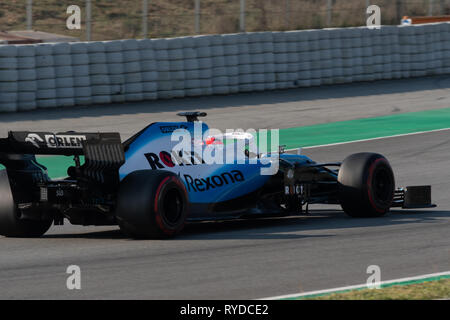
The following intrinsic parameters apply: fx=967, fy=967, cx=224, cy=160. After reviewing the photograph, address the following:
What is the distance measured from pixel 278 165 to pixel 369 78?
14.8 metres

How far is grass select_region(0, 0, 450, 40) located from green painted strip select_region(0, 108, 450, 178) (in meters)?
4.31

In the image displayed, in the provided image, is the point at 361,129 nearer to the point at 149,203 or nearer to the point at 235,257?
the point at 149,203

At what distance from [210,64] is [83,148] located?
1315 centimetres

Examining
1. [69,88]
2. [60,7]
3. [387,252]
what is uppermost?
[60,7]

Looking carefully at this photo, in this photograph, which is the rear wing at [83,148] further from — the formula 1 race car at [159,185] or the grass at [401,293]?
the grass at [401,293]

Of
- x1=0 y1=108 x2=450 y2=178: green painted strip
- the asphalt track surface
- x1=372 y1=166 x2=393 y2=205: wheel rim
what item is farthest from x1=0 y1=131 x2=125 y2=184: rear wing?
x1=0 y1=108 x2=450 y2=178: green painted strip

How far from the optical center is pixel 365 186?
1066cm

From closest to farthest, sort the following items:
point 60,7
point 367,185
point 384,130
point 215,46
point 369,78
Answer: point 367,185 < point 384,130 < point 215,46 < point 369,78 < point 60,7

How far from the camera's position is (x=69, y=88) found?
2019cm

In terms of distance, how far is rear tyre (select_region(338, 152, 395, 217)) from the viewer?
35.0 ft

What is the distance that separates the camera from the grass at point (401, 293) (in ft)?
22.2

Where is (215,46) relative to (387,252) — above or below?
above

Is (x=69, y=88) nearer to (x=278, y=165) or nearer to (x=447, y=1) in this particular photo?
(x=278, y=165)
